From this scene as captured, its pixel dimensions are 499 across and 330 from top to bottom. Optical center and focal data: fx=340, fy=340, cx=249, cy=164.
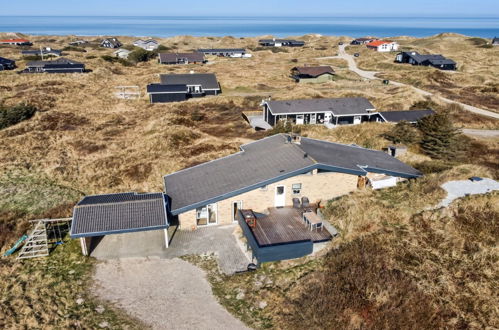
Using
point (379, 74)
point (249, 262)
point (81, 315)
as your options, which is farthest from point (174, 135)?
point (379, 74)

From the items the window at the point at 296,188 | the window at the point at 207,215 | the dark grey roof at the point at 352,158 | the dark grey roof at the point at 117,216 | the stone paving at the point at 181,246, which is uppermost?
the dark grey roof at the point at 352,158

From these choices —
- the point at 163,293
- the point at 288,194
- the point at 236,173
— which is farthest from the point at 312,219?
the point at 163,293

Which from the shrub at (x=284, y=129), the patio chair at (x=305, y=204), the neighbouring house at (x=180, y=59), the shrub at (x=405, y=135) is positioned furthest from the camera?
the neighbouring house at (x=180, y=59)

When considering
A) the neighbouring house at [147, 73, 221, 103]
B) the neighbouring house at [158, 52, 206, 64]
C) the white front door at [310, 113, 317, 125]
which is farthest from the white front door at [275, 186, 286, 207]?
the neighbouring house at [158, 52, 206, 64]

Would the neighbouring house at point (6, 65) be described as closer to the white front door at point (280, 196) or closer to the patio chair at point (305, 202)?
the white front door at point (280, 196)

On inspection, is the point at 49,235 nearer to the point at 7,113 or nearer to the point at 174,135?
the point at 174,135

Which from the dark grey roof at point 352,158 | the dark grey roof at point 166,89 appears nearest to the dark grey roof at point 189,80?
the dark grey roof at point 166,89

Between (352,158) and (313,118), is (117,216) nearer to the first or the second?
(352,158)
